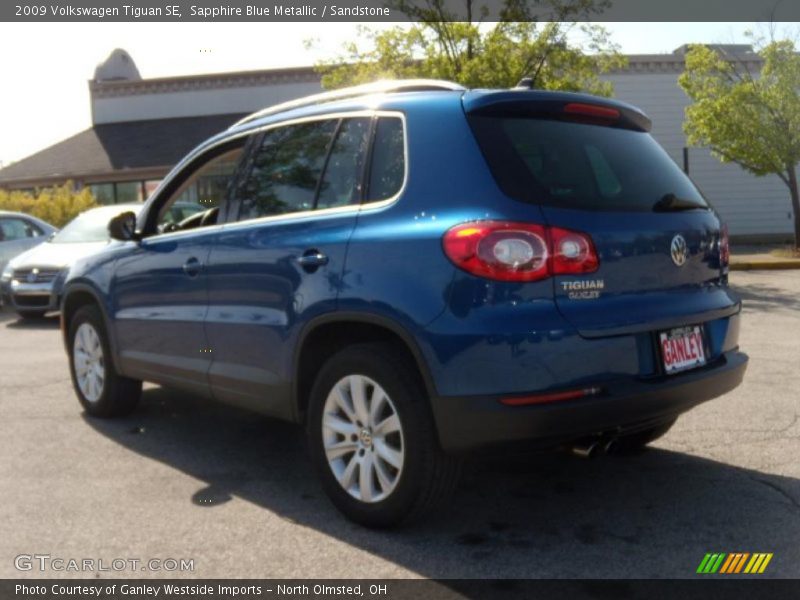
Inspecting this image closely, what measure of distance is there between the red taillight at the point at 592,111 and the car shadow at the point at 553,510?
161cm

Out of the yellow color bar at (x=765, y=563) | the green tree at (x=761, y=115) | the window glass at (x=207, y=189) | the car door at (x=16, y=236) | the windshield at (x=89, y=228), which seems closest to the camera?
the yellow color bar at (x=765, y=563)

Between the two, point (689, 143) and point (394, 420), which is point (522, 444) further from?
point (689, 143)

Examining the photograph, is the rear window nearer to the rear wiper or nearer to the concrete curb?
the rear wiper

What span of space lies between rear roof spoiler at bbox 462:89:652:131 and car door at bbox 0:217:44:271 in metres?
12.4

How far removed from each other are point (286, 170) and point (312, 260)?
28.8 inches

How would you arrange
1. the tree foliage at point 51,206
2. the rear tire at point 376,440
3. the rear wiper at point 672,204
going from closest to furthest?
1. the rear tire at point 376,440
2. the rear wiper at point 672,204
3. the tree foliage at point 51,206

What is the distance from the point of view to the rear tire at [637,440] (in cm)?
485

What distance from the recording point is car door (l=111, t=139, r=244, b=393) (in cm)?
509

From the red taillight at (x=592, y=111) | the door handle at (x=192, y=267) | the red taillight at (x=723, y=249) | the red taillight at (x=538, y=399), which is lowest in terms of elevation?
the red taillight at (x=538, y=399)

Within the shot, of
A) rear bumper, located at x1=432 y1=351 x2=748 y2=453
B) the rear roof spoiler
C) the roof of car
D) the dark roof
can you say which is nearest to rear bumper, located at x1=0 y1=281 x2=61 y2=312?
the roof of car

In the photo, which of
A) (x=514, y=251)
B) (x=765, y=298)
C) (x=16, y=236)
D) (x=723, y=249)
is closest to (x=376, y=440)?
(x=514, y=251)

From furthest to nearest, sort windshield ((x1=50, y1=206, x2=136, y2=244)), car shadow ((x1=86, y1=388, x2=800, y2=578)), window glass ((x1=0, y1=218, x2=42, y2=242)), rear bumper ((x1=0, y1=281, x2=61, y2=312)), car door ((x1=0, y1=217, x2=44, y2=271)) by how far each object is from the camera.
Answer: window glass ((x1=0, y1=218, x2=42, y2=242)), car door ((x1=0, y1=217, x2=44, y2=271)), windshield ((x1=50, y1=206, x2=136, y2=244)), rear bumper ((x1=0, y1=281, x2=61, y2=312)), car shadow ((x1=86, y1=388, x2=800, y2=578))

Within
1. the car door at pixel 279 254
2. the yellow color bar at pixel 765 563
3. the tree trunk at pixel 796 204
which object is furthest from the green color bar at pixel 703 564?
the tree trunk at pixel 796 204

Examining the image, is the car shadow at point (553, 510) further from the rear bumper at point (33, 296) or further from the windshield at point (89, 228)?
the windshield at point (89, 228)
